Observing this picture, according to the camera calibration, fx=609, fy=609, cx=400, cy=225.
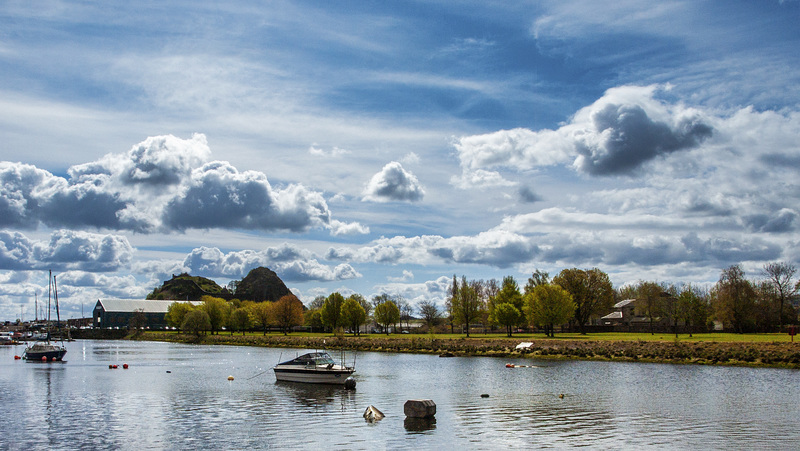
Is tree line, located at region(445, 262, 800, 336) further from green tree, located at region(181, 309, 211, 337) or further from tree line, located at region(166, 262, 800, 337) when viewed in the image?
green tree, located at region(181, 309, 211, 337)

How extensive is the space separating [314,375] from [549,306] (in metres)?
76.9

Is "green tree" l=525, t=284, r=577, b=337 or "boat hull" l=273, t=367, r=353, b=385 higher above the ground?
"green tree" l=525, t=284, r=577, b=337

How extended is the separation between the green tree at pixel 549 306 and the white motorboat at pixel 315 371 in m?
73.3

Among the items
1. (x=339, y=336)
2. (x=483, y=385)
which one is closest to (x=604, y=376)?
(x=483, y=385)

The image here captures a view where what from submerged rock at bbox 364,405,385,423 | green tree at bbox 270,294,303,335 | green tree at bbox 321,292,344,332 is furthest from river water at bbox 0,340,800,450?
green tree at bbox 270,294,303,335

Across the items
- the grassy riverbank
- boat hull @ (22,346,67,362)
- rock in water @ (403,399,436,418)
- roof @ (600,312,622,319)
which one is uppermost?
rock in water @ (403,399,436,418)

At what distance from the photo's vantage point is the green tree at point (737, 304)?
408 feet

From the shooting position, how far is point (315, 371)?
5662cm

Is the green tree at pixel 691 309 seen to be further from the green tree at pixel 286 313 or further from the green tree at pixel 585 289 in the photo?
the green tree at pixel 286 313

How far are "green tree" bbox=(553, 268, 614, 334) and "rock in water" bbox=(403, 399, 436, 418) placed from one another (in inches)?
4416

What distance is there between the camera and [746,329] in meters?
128

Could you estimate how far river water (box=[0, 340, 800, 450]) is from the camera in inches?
1204

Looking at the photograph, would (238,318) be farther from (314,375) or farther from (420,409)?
(420,409)

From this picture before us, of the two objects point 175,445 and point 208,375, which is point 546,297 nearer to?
point 208,375
